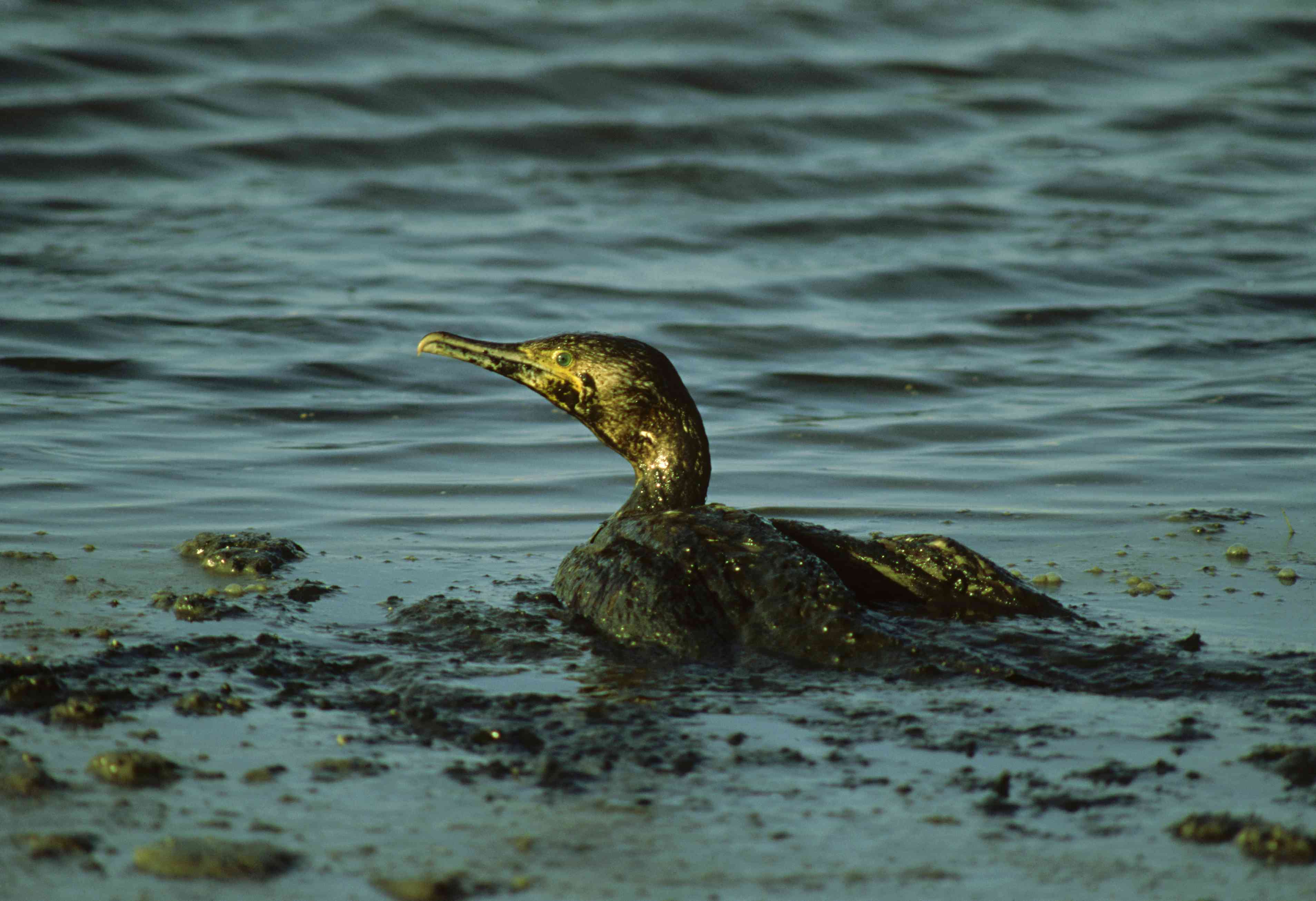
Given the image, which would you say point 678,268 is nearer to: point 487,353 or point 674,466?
point 487,353

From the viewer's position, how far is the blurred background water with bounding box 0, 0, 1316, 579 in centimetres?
775

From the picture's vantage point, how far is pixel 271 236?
13078 mm

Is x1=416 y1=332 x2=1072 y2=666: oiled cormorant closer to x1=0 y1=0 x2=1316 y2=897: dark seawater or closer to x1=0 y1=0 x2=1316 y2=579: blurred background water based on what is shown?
x1=0 y1=0 x2=1316 y2=897: dark seawater

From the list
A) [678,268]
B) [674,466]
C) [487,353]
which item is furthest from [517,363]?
[678,268]

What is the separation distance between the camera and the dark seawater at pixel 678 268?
7336mm

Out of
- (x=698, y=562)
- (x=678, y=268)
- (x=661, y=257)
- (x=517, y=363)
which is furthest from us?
(x=661, y=257)

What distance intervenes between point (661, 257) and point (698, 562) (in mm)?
8495

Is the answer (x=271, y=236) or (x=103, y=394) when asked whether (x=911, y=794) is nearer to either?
(x=103, y=394)

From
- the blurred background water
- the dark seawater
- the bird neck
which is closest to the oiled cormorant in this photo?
the bird neck

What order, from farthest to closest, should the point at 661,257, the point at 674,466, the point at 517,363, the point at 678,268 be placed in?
1. the point at 661,257
2. the point at 678,268
3. the point at 517,363
4. the point at 674,466

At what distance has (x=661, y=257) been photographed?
1319 centimetres

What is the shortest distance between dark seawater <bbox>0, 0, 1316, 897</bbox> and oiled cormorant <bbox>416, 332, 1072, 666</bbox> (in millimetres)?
518

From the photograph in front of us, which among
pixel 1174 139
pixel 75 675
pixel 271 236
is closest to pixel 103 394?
pixel 271 236

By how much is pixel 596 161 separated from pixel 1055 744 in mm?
12240
